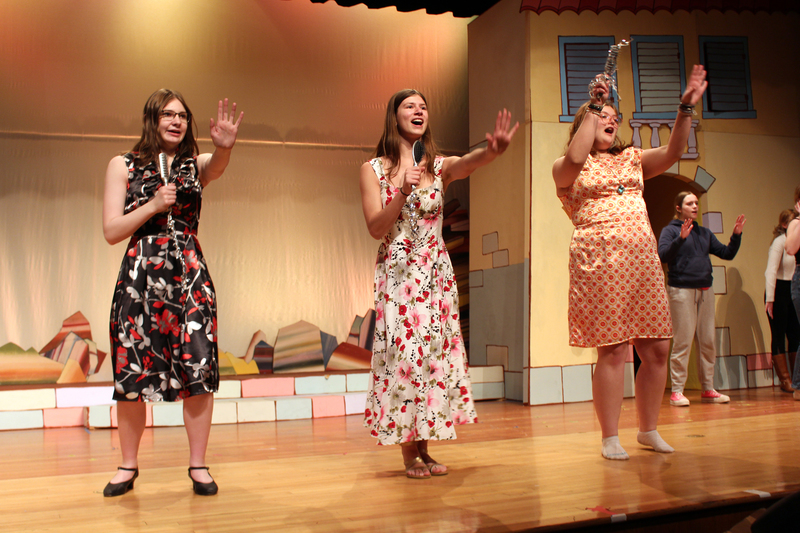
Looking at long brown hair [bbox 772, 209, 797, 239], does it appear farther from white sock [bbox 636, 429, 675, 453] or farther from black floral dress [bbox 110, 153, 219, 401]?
black floral dress [bbox 110, 153, 219, 401]

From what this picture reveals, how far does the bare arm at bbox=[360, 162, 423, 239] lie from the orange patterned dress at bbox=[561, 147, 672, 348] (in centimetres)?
85

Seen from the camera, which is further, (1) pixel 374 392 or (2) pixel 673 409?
(2) pixel 673 409

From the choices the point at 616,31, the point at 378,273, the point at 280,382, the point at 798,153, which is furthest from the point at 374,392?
the point at 798,153

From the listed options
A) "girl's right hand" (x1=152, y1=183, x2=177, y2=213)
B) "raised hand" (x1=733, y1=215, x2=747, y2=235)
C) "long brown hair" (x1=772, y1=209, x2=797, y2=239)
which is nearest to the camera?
"girl's right hand" (x1=152, y1=183, x2=177, y2=213)

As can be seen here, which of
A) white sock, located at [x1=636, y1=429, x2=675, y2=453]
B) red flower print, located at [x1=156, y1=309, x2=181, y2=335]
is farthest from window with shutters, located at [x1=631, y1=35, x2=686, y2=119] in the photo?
red flower print, located at [x1=156, y1=309, x2=181, y2=335]

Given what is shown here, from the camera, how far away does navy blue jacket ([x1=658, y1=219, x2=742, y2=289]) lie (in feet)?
15.3

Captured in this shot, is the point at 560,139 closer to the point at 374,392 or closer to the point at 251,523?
the point at 374,392

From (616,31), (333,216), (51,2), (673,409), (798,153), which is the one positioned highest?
(51,2)

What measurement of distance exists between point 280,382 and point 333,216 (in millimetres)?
1558

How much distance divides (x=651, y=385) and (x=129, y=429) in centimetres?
198

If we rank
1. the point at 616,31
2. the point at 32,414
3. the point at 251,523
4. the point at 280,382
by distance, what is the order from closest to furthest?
the point at 251,523 < the point at 32,414 < the point at 280,382 < the point at 616,31

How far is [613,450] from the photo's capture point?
2627 millimetres

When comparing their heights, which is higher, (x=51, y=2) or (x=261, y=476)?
(x=51, y=2)

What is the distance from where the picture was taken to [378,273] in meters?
2.55
